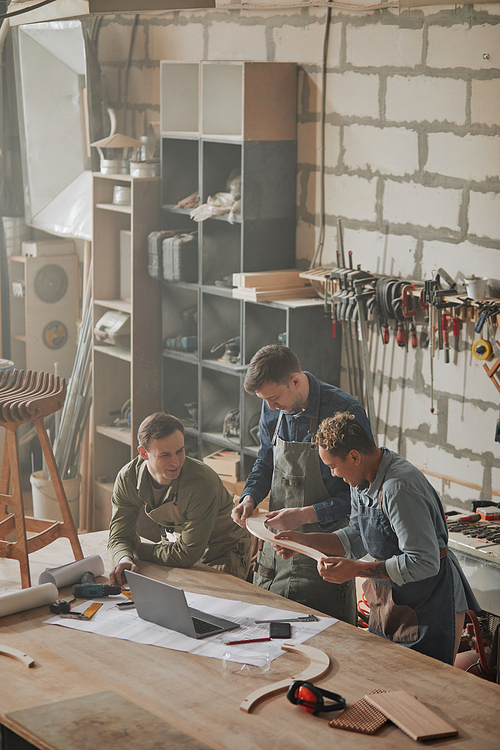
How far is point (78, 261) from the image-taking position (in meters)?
6.16

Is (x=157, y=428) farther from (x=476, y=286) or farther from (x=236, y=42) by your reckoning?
(x=236, y=42)

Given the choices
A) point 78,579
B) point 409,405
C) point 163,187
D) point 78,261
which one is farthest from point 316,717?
point 78,261

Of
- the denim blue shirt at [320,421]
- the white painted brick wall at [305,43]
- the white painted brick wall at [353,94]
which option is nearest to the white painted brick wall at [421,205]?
the white painted brick wall at [353,94]

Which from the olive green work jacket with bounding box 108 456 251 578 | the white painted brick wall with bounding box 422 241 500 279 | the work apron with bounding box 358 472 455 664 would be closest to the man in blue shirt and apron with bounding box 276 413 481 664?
the work apron with bounding box 358 472 455 664

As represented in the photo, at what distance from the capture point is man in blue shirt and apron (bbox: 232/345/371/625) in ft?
10.1

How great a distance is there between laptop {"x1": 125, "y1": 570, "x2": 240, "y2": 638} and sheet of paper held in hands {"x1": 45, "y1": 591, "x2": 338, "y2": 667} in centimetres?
2

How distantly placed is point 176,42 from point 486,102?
2.34 m

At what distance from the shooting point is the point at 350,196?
4383 mm

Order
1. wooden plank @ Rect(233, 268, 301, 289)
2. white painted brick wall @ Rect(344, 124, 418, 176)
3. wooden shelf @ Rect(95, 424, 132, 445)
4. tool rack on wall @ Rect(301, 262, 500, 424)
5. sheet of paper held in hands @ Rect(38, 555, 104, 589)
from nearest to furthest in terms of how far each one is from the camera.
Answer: sheet of paper held in hands @ Rect(38, 555, 104, 589) → tool rack on wall @ Rect(301, 262, 500, 424) → white painted brick wall @ Rect(344, 124, 418, 176) → wooden plank @ Rect(233, 268, 301, 289) → wooden shelf @ Rect(95, 424, 132, 445)

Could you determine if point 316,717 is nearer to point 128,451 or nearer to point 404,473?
point 404,473

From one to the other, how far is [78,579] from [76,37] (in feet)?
12.5

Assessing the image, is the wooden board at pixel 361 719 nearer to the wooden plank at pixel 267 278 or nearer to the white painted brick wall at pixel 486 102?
the white painted brick wall at pixel 486 102

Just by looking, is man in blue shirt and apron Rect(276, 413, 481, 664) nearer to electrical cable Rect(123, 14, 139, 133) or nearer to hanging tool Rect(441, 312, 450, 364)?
hanging tool Rect(441, 312, 450, 364)

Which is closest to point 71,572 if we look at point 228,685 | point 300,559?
point 300,559
